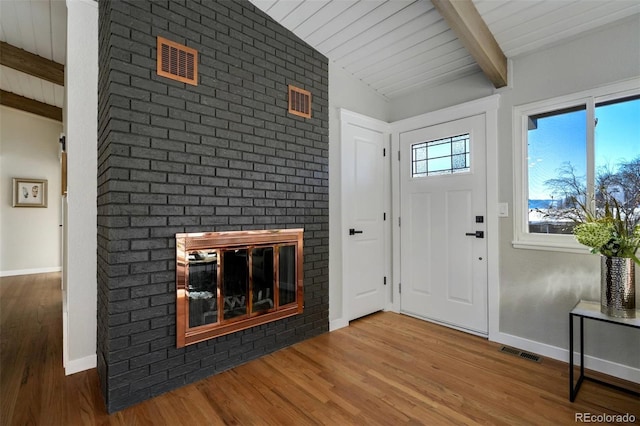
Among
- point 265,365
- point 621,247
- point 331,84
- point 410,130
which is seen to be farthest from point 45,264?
point 621,247

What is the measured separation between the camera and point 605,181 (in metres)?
2.27

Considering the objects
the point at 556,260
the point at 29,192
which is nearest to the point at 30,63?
the point at 29,192

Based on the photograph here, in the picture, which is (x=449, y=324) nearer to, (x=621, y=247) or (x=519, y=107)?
(x=621, y=247)

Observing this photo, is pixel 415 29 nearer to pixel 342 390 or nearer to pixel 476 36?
pixel 476 36

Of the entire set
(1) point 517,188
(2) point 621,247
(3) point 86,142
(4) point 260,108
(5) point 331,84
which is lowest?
(2) point 621,247

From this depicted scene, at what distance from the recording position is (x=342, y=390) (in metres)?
2.04

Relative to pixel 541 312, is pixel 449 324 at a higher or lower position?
lower

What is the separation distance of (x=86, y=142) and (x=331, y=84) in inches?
87.5

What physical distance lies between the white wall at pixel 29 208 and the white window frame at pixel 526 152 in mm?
8164

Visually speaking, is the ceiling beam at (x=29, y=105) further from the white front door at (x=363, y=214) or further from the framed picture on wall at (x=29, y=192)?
the white front door at (x=363, y=214)

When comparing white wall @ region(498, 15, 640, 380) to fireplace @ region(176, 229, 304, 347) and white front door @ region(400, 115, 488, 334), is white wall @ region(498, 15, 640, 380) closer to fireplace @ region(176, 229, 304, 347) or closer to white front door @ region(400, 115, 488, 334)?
white front door @ region(400, 115, 488, 334)

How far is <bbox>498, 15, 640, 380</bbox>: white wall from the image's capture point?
7.17ft

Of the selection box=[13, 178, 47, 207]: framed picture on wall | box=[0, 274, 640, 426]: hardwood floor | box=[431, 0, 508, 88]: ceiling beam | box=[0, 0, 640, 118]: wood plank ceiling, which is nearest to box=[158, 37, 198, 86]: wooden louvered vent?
box=[0, 0, 640, 118]: wood plank ceiling

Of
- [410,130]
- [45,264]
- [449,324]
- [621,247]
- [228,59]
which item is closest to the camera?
[621,247]
